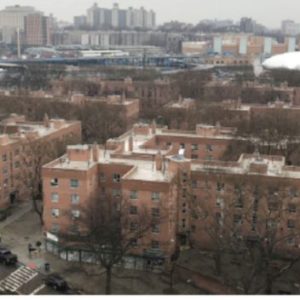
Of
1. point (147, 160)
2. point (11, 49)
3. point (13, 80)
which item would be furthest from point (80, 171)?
point (11, 49)

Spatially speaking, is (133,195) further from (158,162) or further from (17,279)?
(17,279)

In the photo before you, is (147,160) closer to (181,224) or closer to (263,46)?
(181,224)

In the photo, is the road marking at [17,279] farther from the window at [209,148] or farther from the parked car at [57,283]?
the window at [209,148]

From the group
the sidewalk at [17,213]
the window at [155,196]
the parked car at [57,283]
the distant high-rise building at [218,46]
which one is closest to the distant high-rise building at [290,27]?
the distant high-rise building at [218,46]

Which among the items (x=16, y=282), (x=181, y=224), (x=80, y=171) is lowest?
(x=16, y=282)

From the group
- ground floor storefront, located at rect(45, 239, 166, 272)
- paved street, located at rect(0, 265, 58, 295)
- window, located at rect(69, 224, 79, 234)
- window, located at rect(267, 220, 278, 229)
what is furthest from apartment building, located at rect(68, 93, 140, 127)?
window, located at rect(267, 220, 278, 229)

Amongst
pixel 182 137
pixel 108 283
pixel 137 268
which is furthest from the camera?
pixel 182 137

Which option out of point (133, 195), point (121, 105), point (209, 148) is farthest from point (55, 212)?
point (121, 105)
